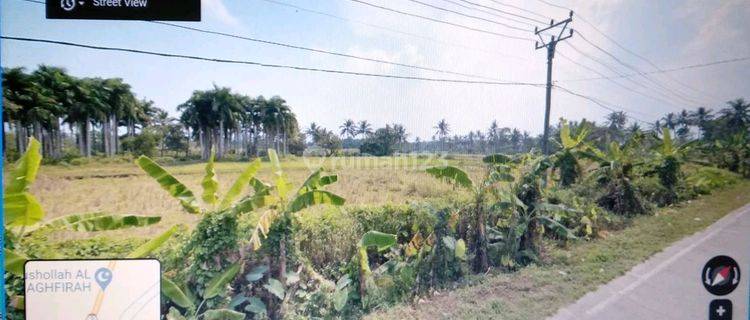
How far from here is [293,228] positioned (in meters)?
1.99

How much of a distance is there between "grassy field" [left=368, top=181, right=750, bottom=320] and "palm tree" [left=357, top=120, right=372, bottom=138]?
130 cm

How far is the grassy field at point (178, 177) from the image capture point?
61.4 inches

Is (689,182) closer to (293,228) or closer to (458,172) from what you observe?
(458,172)

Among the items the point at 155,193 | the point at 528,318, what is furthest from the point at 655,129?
the point at 155,193

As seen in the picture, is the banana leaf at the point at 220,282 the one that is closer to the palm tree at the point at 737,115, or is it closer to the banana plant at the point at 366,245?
the banana plant at the point at 366,245

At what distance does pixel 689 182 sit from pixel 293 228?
6.26m

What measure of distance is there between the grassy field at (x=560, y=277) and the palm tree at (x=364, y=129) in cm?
130

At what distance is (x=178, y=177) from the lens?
179 centimetres

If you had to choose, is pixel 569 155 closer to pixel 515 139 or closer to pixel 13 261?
pixel 515 139

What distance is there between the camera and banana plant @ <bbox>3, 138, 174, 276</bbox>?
1.37 meters

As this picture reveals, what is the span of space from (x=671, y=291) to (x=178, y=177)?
354cm

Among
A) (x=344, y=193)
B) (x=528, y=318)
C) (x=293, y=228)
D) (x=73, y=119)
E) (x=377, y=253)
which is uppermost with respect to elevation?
(x=73, y=119)

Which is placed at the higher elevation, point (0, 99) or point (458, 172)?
point (0, 99)
